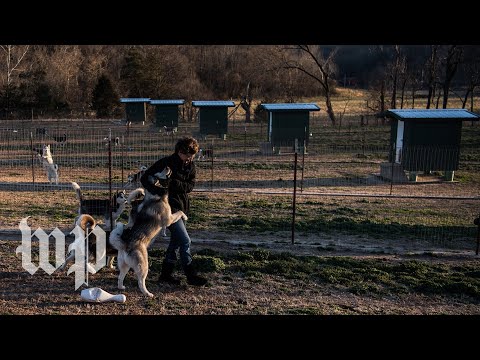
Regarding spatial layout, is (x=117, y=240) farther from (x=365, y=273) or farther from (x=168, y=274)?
(x=365, y=273)

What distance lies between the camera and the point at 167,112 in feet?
116

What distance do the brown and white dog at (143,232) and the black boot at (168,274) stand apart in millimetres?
522

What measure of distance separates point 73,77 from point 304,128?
98.8 ft

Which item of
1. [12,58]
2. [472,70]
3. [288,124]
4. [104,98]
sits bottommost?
[288,124]

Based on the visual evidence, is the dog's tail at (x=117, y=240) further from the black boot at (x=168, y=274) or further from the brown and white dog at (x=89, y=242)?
the black boot at (x=168, y=274)

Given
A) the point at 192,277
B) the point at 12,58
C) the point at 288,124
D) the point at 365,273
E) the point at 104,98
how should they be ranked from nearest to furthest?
1. the point at 192,277
2. the point at 365,273
3. the point at 288,124
4. the point at 104,98
5. the point at 12,58

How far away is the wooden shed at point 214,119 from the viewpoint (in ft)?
101

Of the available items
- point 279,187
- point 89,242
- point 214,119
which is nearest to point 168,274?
point 89,242

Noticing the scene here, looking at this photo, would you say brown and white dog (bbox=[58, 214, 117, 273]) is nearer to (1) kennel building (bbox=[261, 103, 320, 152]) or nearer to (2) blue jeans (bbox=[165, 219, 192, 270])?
(2) blue jeans (bbox=[165, 219, 192, 270])

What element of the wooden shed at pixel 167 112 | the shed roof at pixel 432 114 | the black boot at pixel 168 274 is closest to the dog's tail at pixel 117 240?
the black boot at pixel 168 274

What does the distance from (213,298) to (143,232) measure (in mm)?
1281

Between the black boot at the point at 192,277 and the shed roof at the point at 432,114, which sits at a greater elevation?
the shed roof at the point at 432,114

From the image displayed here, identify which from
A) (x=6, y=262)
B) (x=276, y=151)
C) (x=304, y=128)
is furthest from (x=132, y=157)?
(x=6, y=262)

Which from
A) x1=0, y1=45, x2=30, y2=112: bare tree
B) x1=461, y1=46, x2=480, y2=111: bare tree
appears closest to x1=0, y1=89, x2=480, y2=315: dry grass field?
x1=461, y1=46, x2=480, y2=111: bare tree
